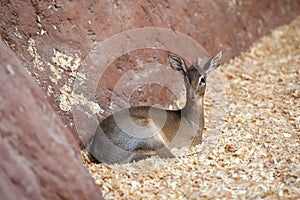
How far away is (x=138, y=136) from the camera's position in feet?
14.3

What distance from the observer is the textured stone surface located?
3.20 meters

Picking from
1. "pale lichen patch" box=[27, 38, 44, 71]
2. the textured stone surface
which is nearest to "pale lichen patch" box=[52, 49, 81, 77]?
"pale lichen patch" box=[27, 38, 44, 71]

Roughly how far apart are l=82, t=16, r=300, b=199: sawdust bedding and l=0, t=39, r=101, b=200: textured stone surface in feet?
1.73

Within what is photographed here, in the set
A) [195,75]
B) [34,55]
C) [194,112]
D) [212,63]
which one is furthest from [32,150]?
[212,63]

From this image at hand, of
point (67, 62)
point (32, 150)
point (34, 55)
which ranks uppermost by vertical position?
point (34, 55)

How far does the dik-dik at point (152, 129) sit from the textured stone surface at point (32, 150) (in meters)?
0.80

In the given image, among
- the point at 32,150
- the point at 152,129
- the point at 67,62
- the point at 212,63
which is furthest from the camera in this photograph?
the point at 212,63

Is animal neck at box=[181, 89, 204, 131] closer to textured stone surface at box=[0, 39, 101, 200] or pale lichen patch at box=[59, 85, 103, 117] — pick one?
pale lichen patch at box=[59, 85, 103, 117]

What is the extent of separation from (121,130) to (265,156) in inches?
47.6

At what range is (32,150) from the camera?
3314 millimetres

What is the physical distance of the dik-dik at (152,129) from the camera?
4.33 meters

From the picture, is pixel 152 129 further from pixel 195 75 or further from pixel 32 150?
pixel 32 150

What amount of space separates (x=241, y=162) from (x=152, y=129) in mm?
784

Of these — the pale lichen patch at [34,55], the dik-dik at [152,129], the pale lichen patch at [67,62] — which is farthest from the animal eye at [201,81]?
the pale lichen patch at [34,55]
